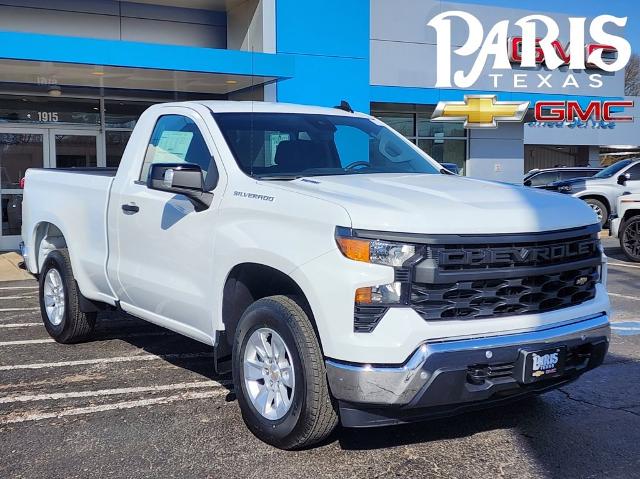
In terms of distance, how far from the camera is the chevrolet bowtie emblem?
19.9 meters

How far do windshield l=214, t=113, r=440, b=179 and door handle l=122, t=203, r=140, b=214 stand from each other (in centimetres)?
90

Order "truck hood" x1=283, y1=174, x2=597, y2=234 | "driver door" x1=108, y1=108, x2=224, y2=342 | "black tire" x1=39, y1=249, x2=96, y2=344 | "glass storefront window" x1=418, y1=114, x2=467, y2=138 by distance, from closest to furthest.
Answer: "truck hood" x1=283, y1=174, x2=597, y2=234 < "driver door" x1=108, y1=108, x2=224, y2=342 < "black tire" x1=39, y1=249, x2=96, y2=344 < "glass storefront window" x1=418, y1=114, x2=467, y2=138

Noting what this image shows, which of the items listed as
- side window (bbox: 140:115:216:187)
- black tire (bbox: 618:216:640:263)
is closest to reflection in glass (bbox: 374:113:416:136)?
black tire (bbox: 618:216:640:263)

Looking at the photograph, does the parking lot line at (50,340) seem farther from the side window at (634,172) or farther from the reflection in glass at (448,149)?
the reflection in glass at (448,149)

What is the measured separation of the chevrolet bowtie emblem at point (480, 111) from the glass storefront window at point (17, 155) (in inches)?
416

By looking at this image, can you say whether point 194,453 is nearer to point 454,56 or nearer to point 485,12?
point 454,56

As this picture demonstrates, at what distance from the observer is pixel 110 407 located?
4844 millimetres

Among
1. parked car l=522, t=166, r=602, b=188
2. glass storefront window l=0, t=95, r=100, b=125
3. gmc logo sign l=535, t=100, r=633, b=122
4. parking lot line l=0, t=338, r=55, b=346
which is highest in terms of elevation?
gmc logo sign l=535, t=100, r=633, b=122

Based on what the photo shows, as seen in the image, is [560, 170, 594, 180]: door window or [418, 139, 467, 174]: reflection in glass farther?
[560, 170, 594, 180]: door window

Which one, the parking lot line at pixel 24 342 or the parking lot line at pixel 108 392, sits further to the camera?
the parking lot line at pixel 24 342

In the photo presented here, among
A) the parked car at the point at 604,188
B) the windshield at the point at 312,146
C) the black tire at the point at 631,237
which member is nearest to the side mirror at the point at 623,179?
the parked car at the point at 604,188

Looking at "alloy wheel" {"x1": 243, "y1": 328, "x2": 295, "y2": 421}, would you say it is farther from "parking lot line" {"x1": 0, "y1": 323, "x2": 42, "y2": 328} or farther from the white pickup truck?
"parking lot line" {"x1": 0, "y1": 323, "x2": 42, "y2": 328}

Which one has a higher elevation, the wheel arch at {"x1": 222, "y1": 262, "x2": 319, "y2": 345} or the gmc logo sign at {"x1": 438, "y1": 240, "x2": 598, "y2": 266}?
the gmc logo sign at {"x1": 438, "y1": 240, "x2": 598, "y2": 266}

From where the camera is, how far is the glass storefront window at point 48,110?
13.9 meters
